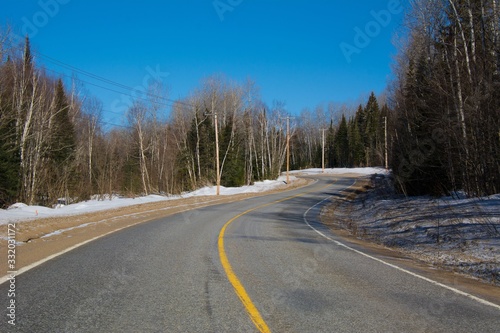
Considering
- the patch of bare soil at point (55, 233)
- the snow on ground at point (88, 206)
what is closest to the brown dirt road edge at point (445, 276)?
the patch of bare soil at point (55, 233)

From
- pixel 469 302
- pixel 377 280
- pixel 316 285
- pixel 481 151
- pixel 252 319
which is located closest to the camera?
pixel 252 319

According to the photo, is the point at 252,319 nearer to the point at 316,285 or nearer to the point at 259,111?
the point at 316,285

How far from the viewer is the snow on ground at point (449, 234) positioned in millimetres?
8023

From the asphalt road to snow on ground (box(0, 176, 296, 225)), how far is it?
27.0ft

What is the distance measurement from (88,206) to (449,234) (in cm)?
1834

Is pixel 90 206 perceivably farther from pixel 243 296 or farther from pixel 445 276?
pixel 445 276

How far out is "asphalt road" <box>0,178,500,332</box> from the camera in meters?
4.07

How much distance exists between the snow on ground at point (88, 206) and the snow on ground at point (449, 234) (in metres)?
13.0

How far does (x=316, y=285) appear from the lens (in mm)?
5730

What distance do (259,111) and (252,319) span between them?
61.4 m

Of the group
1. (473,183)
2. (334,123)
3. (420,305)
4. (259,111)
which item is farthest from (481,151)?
(334,123)

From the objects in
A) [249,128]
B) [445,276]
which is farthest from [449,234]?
[249,128]

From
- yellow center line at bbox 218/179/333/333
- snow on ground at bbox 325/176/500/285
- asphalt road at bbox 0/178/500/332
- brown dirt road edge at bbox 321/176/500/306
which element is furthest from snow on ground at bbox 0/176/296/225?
snow on ground at bbox 325/176/500/285

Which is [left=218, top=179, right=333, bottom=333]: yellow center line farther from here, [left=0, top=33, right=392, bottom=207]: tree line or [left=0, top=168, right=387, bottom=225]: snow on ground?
[left=0, top=33, right=392, bottom=207]: tree line
